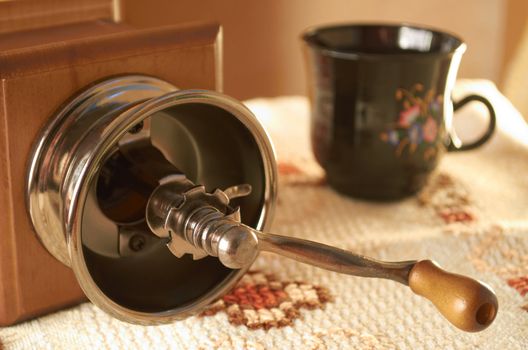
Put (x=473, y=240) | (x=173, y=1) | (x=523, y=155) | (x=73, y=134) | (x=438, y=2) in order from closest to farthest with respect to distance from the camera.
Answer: (x=73, y=134) < (x=473, y=240) < (x=523, y=155) < (x=173, y=1) < (x=438, y=2)

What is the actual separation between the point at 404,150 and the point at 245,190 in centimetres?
17

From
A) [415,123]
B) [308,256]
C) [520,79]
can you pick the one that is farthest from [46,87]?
[520,79]

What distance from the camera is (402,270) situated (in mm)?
358

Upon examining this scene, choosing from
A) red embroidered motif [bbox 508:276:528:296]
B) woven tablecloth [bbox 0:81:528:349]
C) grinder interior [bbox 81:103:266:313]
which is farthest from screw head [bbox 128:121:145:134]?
red embroidered motif [bbox 508:276:528:296]

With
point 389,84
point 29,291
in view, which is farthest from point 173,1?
point 29,291

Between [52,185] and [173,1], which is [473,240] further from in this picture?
[173,1]

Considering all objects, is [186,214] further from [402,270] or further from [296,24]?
[296,24]

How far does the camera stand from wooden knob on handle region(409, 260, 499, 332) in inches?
13.4

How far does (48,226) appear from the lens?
0.40m

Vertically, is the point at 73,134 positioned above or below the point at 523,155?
above

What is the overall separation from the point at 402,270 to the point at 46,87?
19 cm

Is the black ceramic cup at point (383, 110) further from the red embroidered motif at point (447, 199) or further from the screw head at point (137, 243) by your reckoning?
the screw head at point (137, 243)

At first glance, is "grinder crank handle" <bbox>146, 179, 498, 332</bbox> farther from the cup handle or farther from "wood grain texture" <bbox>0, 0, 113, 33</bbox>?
the cup handle

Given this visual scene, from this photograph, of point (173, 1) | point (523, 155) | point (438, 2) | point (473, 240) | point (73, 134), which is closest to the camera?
point (73, 134)
